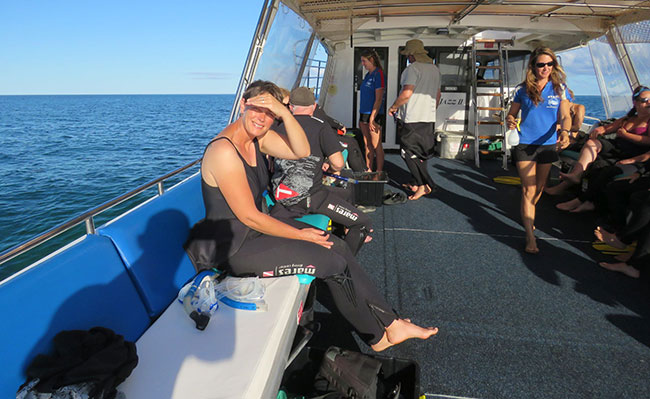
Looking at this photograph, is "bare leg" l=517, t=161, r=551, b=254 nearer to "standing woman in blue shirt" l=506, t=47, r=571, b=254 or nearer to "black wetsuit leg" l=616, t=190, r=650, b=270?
"standing woman in blue shirt" l=506, t=47, r=571, b=254

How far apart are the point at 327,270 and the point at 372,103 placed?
4004 mm

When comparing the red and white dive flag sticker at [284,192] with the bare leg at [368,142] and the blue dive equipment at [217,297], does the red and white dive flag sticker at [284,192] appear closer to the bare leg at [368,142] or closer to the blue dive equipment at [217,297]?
the blue dive equipment at [217,297]

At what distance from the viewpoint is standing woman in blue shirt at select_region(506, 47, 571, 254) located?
3.12m

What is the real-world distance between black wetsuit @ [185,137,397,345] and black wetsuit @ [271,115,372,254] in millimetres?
648

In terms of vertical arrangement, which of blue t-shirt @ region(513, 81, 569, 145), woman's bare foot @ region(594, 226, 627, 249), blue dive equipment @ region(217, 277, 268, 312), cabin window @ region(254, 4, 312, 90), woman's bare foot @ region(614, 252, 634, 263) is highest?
cabin window @ region(254, 4, 312, 90)

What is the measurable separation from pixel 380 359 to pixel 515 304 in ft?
4.40

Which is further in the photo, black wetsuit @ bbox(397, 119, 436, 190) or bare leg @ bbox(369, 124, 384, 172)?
bare leg @ bbox(369, 124, 384, 172)

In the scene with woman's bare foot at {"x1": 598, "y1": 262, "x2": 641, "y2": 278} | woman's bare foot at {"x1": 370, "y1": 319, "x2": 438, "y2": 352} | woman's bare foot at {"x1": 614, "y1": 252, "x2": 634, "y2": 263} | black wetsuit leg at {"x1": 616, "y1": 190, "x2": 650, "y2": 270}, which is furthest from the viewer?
woman's bare foot at {"x1": 614, "y1": 252, "x2": 634, "y2": 263}

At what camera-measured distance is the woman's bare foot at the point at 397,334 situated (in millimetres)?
2152

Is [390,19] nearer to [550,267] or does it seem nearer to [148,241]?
[550,267]

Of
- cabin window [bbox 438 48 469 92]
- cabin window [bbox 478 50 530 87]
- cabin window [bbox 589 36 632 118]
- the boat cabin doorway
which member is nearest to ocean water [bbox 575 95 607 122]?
cabin window [bbox 478 50 530 87]

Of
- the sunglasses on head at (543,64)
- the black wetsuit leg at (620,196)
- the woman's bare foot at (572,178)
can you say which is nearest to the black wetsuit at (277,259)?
the sunglasses on head at (543,64)

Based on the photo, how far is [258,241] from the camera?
206 cm

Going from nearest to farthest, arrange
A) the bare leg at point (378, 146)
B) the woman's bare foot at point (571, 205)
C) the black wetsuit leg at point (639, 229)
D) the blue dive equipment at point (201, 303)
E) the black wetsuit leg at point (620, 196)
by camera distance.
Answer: the blue dive equipment at point (201, 303) < the black wetsuit leg at point (639, 229) < the black wetsuit leg at point (620, 196) < the woman's bare foot at point (571, 205) < the bare leg at point (378, 146)
